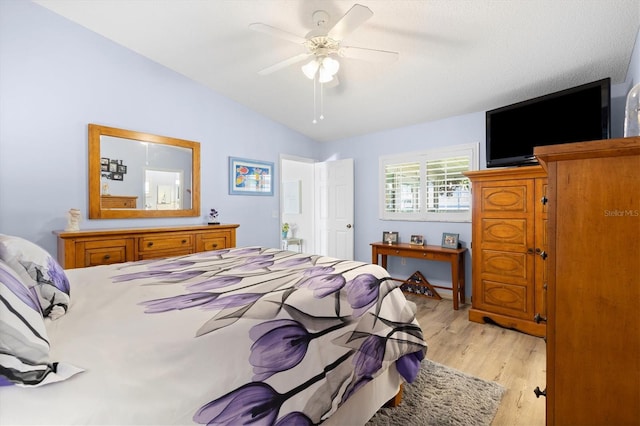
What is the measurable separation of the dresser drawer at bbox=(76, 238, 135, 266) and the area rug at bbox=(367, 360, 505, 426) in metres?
2.58

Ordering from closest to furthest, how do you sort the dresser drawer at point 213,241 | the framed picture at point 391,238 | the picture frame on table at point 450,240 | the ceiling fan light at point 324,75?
the ceiling fan light at point 324,75
the dresser drawer at point 213,241
the picture frame on table at point 450,240
the framed picture at point 391,238

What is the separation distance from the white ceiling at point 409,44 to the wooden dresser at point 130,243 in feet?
6.23

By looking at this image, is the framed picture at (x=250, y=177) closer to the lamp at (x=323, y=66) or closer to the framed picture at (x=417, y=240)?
the lamp at (x=323, y=66)

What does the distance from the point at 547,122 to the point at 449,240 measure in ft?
5.42

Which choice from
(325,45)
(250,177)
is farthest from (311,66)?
(250,177)

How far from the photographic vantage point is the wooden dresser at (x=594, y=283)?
2.87 ft

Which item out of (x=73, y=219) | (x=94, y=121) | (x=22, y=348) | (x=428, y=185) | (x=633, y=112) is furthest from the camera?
(x=428, y=185)

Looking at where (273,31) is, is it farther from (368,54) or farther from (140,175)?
(140,175)

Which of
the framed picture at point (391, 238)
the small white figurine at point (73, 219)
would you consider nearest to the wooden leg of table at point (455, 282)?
the framed picture at point (391, 238)

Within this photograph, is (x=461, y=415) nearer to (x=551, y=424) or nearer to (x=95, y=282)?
(x=551, y=424)

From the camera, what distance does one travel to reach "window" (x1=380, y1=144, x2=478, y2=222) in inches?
149

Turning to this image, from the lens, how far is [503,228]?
9.54ft

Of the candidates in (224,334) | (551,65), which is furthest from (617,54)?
(224,334)

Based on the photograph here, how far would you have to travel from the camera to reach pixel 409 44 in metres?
2.55
